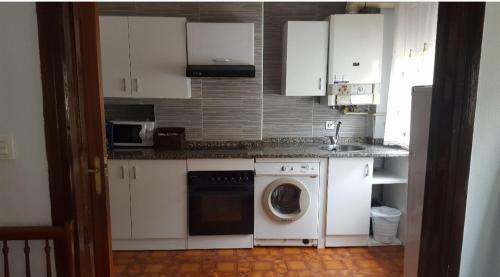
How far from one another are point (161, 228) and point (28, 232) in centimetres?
183

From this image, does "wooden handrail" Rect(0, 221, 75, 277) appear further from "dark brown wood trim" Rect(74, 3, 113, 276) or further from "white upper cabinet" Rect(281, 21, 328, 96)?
"white upper cabinet" Rect(281, 21, 328, 96)

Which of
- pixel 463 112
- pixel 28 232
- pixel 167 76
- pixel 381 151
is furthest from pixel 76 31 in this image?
pixel 381 151

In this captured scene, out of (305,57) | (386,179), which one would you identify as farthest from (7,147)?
(386,179)

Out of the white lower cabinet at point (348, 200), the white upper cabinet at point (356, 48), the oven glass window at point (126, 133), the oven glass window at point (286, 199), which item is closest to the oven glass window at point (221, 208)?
the oven glass window at point (286, 199)

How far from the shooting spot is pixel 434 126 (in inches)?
44.4

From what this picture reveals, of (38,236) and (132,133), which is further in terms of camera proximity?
(132,133)

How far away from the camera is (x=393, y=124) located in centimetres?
302

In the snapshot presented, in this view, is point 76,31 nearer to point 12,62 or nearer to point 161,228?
point 12,62

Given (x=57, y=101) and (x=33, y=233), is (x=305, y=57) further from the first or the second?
(x=33, y=233)

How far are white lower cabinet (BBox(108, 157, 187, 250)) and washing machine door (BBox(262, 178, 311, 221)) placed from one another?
73 cm

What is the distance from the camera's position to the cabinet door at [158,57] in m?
2.86

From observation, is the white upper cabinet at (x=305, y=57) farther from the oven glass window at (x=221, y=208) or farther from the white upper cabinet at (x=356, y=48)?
the oven glass window at (x=221, y=208)

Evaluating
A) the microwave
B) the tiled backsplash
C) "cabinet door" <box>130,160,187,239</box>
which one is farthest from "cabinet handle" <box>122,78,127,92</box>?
"cabinet door" <box>130,160,187,239</box>

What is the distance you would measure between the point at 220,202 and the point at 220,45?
1.37 metres
